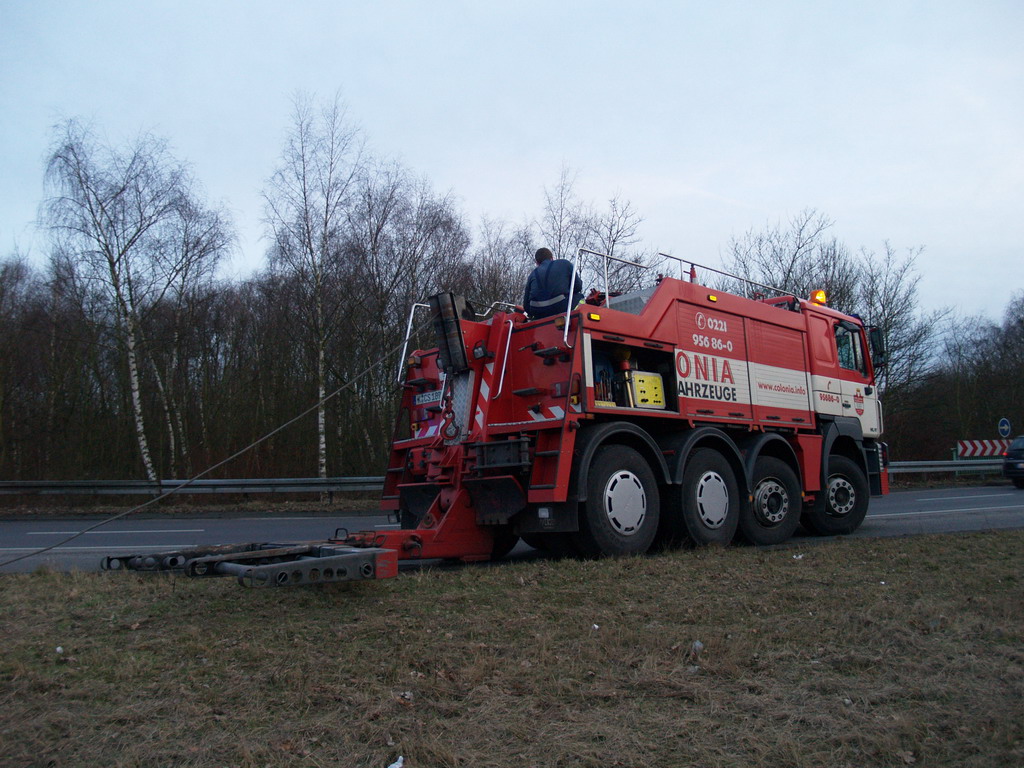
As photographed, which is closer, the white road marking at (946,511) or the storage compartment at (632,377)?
the storage compartment at (632,377)

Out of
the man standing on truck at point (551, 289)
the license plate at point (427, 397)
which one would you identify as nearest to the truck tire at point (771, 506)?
the man standing on truck at point (551, 289)

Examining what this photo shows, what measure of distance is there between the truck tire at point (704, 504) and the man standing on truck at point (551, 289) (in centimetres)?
226

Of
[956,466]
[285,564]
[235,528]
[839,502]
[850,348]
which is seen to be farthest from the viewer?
[956,466]

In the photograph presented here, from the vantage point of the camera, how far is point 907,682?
3.65 metres

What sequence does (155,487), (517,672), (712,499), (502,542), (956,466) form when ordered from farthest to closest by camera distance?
(956,466)
(155,487)
(712,499)
(502,542)
(517,672)

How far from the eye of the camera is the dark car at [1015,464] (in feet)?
68.3

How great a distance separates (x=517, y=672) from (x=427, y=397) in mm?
4917

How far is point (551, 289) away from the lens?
7898 mm

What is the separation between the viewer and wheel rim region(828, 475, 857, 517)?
10.7 metres

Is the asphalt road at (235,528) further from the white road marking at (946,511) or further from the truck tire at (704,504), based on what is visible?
the truck tire at (704,504)

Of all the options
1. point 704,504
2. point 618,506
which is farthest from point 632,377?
point 704,504

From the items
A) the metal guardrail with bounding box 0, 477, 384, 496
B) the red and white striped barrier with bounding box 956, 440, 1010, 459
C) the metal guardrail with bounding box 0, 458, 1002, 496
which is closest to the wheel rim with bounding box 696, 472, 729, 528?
the metal guardrail with bounding box 0, 458, 1002, 496

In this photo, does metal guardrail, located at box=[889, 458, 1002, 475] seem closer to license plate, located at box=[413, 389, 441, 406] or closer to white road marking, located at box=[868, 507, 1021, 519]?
white road marking, located at box=[868, 507, 1021, 519]

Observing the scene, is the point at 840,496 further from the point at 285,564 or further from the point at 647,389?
the point at 285,564
